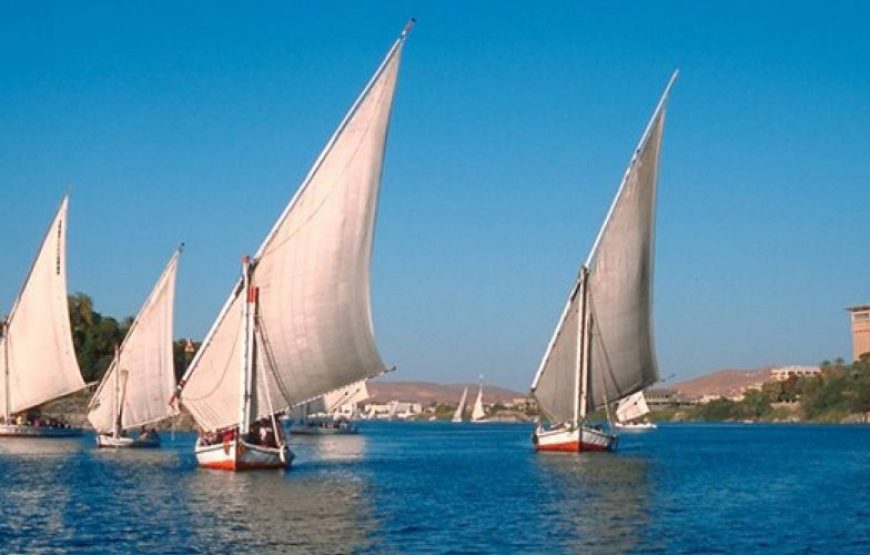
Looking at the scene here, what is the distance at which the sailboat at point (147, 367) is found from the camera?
75.0 meters

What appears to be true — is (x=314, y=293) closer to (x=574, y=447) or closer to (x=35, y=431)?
(x=574, y=447)

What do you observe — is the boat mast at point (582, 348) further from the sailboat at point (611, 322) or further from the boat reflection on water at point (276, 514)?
the boat reflection on water at point (276, 514)

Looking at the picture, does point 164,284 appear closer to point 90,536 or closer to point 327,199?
point 327,199

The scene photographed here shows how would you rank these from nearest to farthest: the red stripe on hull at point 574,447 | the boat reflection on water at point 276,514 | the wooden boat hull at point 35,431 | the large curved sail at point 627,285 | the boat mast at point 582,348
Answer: the boat reflection on water at point 276,514 → the large curved sail at point 627,285 → the boat mast at point 582,348 → the red stripe on hull at point 574,447 → the wooden boat hull at point 35,431

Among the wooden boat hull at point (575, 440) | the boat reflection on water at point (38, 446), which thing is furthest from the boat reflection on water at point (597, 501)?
the boat reflection on water at point (38, 446)

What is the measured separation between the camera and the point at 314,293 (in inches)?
1941

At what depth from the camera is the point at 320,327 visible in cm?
4928

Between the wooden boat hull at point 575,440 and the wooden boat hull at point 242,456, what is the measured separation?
71.6 ft

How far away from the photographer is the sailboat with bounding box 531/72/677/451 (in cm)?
6725

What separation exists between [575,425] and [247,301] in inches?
1044

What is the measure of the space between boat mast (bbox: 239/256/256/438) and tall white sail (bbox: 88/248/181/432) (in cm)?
2411

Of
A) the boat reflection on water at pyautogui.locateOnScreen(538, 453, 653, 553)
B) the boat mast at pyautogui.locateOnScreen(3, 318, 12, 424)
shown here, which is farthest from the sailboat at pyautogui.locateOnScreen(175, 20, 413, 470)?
the boat mast at pyautogui.locateOnScreen(3, 318, 12, 424)

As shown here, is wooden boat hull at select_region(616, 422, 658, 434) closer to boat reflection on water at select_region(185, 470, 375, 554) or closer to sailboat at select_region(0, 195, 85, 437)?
sailboat at select_region(0, 195, 85, 437)

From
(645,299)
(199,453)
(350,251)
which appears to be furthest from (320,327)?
(645,299)
